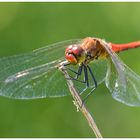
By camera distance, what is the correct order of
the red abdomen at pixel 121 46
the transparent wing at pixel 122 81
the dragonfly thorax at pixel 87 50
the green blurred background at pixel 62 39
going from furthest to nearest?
the green blurred background at pixel 62 39 < the red abdomen at pixel 121 46 < the dragonfly thorax at pixel 87 50 < the transparent wing at pixel 122 81

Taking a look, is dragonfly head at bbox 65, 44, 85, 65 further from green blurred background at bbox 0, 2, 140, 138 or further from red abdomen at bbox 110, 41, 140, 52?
green blurred background at bbox 0, 2, 140, 138

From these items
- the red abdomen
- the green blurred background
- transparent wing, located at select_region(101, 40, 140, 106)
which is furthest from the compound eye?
the green blurred background

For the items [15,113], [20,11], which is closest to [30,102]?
[15,113]

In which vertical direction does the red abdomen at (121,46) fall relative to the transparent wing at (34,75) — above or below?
below

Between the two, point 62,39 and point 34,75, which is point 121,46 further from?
point 62,39

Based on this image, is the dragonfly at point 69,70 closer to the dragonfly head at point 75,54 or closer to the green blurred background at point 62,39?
the dragonfly head at point 75,54

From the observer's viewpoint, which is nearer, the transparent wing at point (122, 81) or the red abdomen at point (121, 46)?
the transparent wing at point (122, 81)

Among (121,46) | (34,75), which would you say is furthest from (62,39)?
(34,75)

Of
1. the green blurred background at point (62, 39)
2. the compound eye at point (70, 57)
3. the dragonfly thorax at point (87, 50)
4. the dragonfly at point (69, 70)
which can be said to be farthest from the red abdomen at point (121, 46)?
the green blurred background at point (62, 39)
